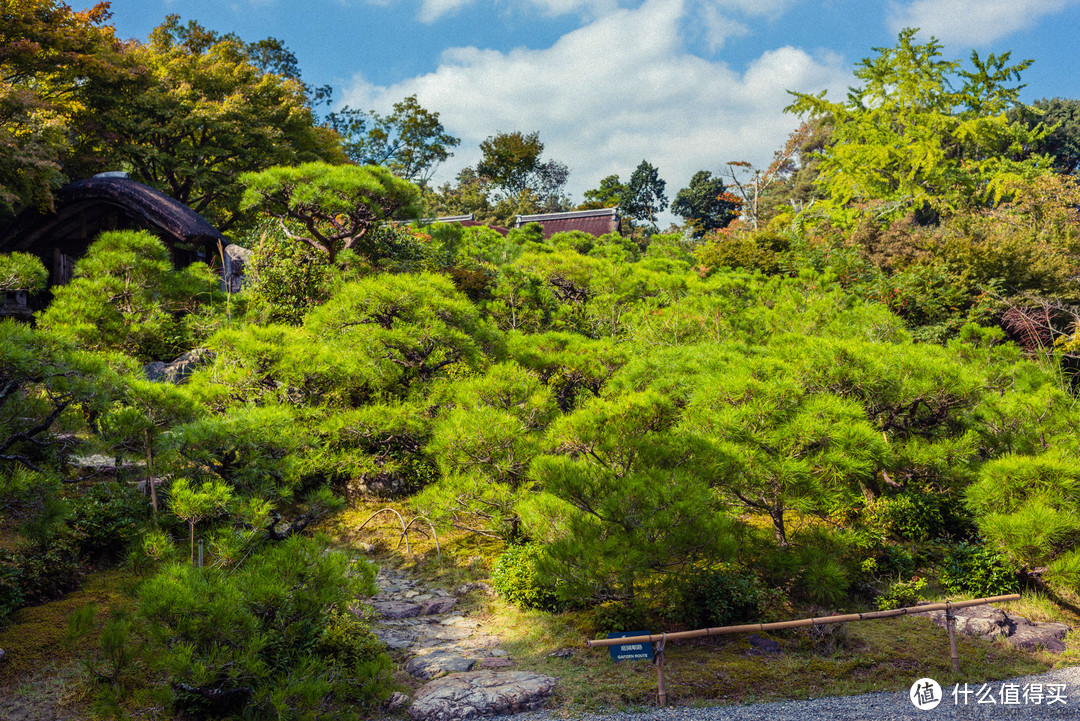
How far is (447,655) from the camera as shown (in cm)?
461

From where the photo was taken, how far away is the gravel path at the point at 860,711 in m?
3.89

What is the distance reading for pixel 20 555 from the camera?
496cm

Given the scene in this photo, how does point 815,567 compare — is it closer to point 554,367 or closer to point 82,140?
point 554,367

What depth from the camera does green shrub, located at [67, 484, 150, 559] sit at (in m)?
5.34

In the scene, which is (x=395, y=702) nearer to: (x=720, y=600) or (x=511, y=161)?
(x=720, y=600)

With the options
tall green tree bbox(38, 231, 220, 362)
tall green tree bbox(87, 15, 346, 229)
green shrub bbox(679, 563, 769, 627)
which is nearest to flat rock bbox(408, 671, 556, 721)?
green shrub bbox(679, 563, 769, 627)

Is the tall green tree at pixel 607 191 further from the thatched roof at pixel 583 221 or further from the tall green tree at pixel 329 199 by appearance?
the tall green tree at pixel 329 199

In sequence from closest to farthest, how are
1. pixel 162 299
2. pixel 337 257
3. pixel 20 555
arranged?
pixel 20 555, pixel 162 299, pixel 337 257

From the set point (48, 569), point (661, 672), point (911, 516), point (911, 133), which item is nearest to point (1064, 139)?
point (911, 133)

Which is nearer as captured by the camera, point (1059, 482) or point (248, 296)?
point (1059, 482)

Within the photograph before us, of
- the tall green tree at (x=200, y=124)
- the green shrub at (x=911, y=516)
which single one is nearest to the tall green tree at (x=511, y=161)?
the tall green tree at (x=200, y=124)

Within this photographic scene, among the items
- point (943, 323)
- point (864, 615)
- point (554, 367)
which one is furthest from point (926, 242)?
point (864, 615)

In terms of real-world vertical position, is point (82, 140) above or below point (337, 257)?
above

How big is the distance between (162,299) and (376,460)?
3.94 m
